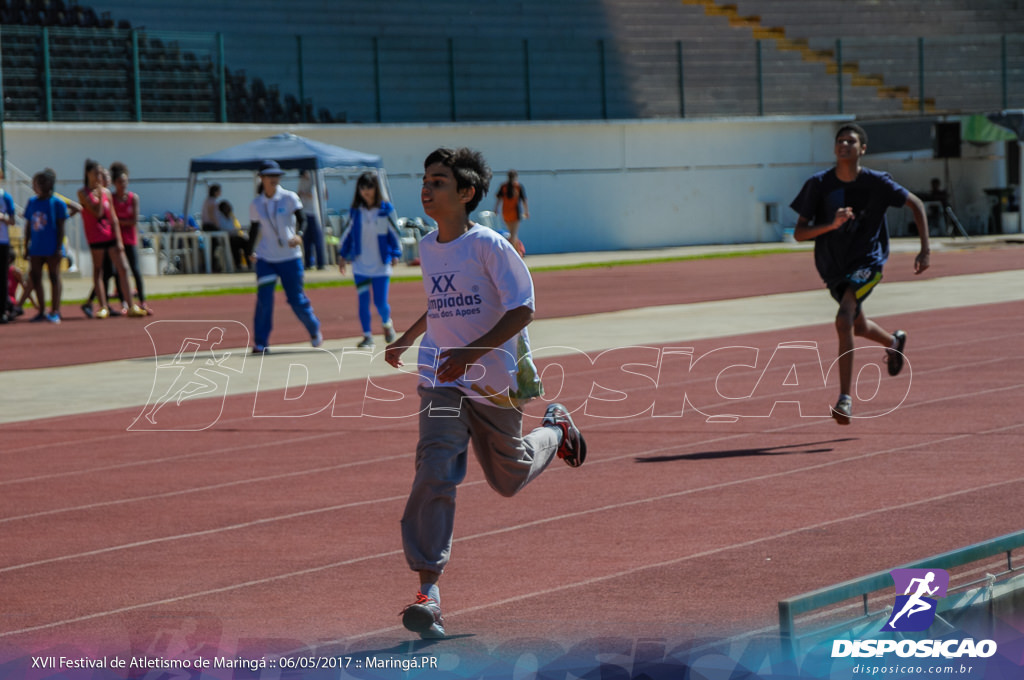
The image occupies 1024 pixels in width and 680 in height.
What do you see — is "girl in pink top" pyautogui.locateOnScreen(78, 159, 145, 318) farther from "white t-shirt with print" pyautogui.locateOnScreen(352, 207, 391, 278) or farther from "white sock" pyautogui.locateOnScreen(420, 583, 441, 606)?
"white sock" pyautogui.locateOnScreen(420, 583, 441, 606)

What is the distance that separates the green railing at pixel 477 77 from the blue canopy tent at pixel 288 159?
405cm

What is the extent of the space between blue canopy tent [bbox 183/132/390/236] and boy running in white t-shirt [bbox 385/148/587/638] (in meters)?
23.6

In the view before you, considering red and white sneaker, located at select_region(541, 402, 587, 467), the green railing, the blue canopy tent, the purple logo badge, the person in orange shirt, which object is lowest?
the purple logo badge

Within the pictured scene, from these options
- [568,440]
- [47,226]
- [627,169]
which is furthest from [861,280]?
[627,169]

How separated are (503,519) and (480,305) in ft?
6.51

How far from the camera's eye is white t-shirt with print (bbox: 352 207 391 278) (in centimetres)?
1563

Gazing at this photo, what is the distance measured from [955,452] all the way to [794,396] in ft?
9.35

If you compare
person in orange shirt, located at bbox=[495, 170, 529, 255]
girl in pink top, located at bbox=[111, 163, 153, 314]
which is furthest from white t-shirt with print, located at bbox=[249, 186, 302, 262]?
person in orange shirt, located at bbox=[495, 170, 529, 255]

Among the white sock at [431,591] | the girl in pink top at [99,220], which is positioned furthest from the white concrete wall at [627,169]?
the white sock at [431,591]

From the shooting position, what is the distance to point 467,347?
18.6 ft

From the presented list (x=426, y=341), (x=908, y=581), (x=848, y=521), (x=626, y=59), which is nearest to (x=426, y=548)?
(x=426, y=341)

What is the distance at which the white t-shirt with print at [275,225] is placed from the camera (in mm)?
15273

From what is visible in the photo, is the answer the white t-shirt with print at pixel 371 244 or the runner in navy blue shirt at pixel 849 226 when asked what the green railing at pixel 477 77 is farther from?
the runner in navy blue shirt at pixel 849 226

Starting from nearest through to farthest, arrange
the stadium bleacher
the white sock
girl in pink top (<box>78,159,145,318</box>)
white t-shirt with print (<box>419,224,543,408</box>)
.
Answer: the white sock → white t-shirt with print (<box>419,224,543,408</box>) → girl in pink top (<box>78,159,145,318</box>) → the stadium bleacher
